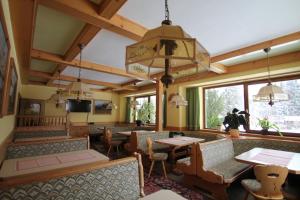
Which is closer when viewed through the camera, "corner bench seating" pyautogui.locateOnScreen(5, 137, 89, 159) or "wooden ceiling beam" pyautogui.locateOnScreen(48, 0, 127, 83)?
"wooden ceiling beam" pyautogui.locateOnScreen(48, 0, 127, 83)

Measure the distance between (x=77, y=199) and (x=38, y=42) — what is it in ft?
9.10

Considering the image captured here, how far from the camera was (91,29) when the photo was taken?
7.40 feet

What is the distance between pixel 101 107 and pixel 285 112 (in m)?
7.08

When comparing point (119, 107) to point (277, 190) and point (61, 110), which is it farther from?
point (277, 190)

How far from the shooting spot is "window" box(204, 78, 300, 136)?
11.6ft

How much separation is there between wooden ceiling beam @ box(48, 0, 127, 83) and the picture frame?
15.8ft

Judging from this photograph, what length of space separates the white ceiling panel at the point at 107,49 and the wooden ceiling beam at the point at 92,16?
1.54 feet

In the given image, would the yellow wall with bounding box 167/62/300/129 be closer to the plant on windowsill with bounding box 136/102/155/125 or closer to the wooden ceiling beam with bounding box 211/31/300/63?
the wooden ceiling beam with bounding box 211/31/300/63

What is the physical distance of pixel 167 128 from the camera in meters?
5.58

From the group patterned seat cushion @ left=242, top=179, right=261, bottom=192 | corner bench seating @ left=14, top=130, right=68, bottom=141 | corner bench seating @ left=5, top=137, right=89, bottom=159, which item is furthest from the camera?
corner bench seating @ left=14, top=130, right=68, bottom=141

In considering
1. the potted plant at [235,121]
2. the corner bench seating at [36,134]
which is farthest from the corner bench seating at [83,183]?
the corner bench seating at [36,134]

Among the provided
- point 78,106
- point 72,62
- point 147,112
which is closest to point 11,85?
point 72,62

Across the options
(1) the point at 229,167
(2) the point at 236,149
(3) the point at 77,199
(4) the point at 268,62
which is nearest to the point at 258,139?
(2) the point at 236,149

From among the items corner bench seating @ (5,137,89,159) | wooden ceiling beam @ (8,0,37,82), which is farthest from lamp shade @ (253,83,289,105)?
wooden ceiling beam @ (8,0,37,82)
